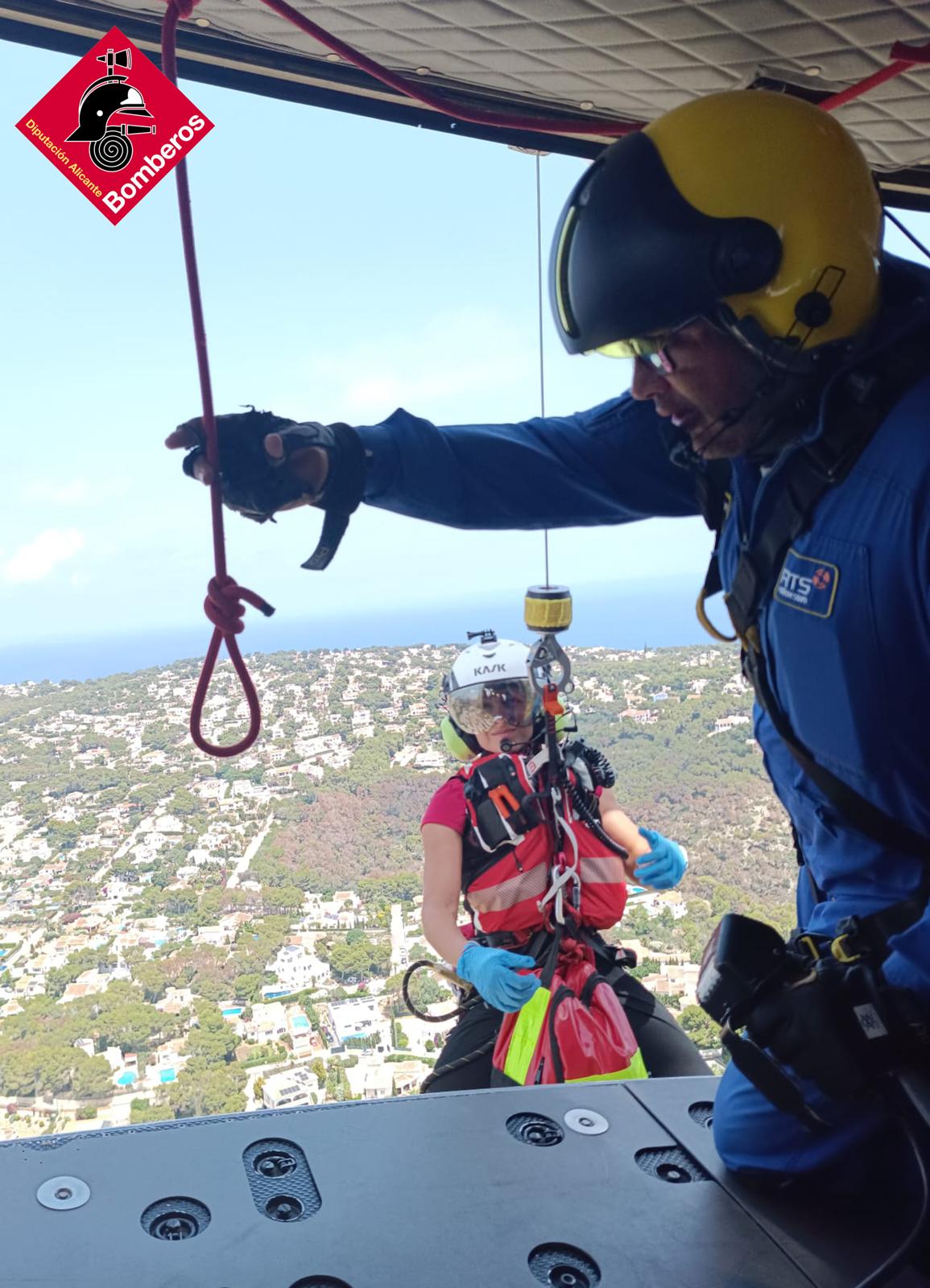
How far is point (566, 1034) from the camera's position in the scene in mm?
2344

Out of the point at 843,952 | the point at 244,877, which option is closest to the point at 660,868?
the point at 843,952

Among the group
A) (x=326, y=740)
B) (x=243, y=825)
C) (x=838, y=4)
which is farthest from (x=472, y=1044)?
(x=326, y=740)

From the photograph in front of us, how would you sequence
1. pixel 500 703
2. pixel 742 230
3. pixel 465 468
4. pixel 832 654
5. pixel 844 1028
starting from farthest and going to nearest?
pixel 500 703 → pixel 465 468 → pixel 742 230 → pixel 832 654 → pixel 844 1028

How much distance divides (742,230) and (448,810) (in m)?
1.91

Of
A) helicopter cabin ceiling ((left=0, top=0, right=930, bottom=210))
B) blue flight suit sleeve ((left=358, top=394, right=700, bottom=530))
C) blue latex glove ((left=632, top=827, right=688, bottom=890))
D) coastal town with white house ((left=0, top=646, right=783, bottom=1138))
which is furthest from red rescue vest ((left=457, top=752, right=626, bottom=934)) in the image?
coastal town with white house ((left=0, top=646, right=783, bottom=1138))

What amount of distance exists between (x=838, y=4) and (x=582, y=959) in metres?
2.14

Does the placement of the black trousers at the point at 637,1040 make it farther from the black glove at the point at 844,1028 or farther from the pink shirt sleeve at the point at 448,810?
the black glove at the point at 844,1028

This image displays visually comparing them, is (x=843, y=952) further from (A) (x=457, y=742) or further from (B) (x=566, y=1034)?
(A) (x=457, y=742)

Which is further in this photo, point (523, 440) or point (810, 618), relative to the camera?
point (523, 440)

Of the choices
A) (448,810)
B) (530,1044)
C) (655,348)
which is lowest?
(530,1044)

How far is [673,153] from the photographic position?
42.6 inches

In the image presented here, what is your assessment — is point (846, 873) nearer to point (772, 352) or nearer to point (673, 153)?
point (772, 352)

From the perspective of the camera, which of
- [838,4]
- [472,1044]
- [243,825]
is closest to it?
[838,4]

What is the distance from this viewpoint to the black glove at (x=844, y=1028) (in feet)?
2.69
